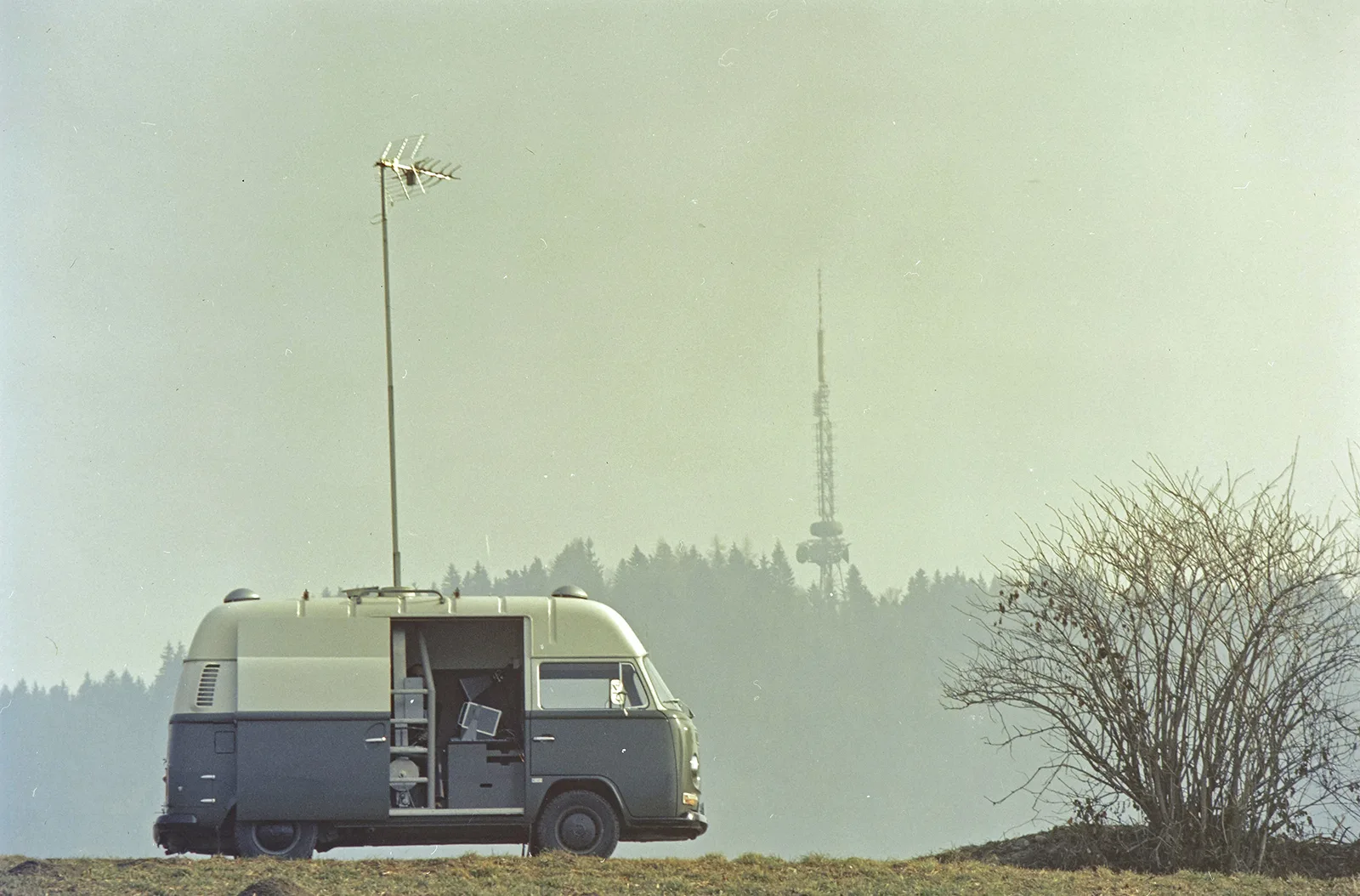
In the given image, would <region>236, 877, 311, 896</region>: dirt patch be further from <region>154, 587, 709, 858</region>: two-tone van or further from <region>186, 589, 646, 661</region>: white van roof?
<region>186, 589, 646, 661</region>: white van roof

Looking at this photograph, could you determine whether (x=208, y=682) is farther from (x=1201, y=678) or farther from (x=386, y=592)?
(x=1201, y=678)

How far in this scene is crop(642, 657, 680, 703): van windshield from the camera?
17.7 meters

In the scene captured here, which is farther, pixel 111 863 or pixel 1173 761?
pixel 1173 761

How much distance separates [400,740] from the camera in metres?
17.5

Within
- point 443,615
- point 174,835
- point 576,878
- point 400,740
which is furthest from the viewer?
point 400,740

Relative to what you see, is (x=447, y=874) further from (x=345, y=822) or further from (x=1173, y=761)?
(x=1173, y=761)

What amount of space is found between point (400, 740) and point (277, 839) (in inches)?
62.2

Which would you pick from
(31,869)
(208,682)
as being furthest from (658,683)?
(31,869)

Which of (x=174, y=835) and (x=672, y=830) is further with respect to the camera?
(x=672, y=830)

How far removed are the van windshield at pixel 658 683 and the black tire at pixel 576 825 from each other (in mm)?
1224

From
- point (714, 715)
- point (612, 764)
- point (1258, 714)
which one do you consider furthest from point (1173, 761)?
point (714, 715)

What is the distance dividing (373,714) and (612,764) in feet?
8.08

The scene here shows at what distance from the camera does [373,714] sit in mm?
17141

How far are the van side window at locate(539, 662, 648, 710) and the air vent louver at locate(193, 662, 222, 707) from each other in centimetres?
329
